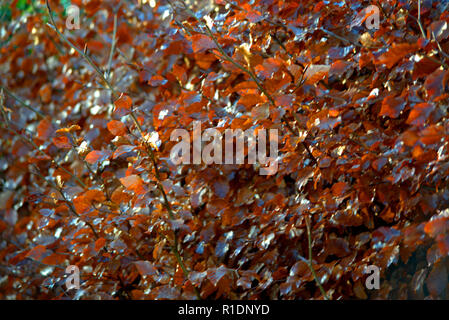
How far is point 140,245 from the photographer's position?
2.03 m

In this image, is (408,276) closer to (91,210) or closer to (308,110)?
(308,110)

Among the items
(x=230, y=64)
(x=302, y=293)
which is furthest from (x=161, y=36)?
(x=302, y=293)

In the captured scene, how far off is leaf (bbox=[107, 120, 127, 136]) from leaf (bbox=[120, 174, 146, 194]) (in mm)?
143

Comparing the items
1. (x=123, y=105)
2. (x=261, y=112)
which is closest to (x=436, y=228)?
(x=261, y=112)

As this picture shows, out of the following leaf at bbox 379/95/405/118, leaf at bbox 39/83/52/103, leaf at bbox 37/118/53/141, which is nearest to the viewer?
leaf at bbox 379/95/405/118

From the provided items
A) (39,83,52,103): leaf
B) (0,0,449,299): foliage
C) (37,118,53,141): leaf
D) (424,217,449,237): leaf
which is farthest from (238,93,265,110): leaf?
(39,83,52,103): leaf

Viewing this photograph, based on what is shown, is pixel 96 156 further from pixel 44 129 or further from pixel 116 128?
pixel 44 129

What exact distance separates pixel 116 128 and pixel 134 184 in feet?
0.60

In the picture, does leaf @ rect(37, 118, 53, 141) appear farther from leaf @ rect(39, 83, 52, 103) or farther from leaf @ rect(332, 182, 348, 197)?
leaf @ rect(39, 83, 52, 103)

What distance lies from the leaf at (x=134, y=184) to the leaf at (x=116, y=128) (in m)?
0.14

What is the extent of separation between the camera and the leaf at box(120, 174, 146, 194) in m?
1.52

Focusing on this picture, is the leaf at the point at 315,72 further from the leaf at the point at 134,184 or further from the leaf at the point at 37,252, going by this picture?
the leaf at the point at 37,252

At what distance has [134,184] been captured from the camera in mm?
1532

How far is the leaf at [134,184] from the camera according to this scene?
1517 millimetres
